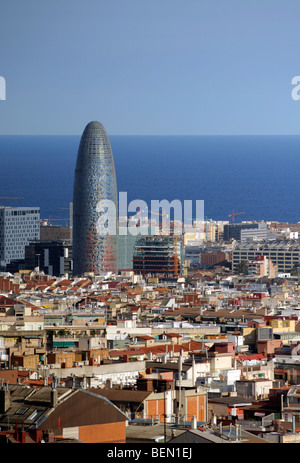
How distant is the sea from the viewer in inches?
3241

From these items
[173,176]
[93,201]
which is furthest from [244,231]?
[173,176]

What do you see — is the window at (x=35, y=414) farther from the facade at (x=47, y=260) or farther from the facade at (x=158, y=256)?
the facade at (x=47, y=260)

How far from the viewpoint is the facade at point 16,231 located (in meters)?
56.0

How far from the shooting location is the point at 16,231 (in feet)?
→ 186

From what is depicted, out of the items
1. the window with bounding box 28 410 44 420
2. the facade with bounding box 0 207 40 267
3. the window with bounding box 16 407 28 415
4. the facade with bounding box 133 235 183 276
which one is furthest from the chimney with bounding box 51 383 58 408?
the facade with bounding box 0 207 40 267

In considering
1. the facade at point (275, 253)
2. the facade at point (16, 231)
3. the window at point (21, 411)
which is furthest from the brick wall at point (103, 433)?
the facade at point (16, 231)

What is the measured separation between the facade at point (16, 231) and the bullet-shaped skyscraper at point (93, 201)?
12.6 feet

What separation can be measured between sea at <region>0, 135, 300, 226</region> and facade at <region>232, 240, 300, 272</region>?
1136 centimetres

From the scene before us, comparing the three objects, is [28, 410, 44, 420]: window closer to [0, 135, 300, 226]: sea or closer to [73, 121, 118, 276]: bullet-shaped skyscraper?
[73, 121, 118, 276]: bullet-shaped skyscraper

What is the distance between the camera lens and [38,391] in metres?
11.2

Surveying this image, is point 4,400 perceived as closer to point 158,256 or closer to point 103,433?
point 103,433

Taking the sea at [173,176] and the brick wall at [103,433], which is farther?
the sea at [173,176]

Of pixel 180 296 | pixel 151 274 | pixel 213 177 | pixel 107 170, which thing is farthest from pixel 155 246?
pixel 213 177
